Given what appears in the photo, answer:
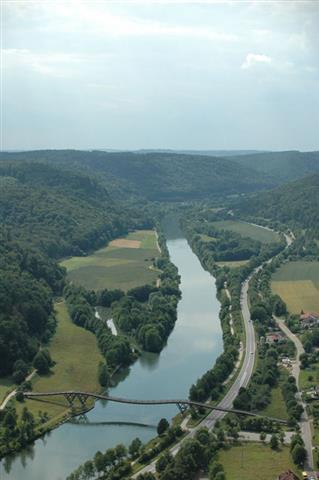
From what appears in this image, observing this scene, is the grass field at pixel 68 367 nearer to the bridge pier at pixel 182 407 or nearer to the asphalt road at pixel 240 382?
the bridge pier at pixel 182 407

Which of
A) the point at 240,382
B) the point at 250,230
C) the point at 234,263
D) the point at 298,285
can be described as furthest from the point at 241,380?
the point at 250,230

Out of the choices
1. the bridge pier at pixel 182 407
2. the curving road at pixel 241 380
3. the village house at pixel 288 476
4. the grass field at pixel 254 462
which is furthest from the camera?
the bridge pier at pixel 182 407

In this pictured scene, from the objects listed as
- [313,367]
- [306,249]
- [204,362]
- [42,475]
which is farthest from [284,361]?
[306,249]

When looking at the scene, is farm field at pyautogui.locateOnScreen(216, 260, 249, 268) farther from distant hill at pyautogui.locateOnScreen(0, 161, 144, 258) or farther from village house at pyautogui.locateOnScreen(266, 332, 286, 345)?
village house at pyautogui.locateOnScreen(266, 332, 286, 345)

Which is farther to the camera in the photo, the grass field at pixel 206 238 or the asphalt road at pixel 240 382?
the grass field at pixel 206 238

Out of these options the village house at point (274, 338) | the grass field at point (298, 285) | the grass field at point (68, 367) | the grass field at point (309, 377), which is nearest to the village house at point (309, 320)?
the grass field at point (298, 285)

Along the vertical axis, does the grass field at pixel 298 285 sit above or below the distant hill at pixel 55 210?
below

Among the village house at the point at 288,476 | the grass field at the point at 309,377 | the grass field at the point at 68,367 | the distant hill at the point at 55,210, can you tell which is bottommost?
the grass field at the point at 68,367
